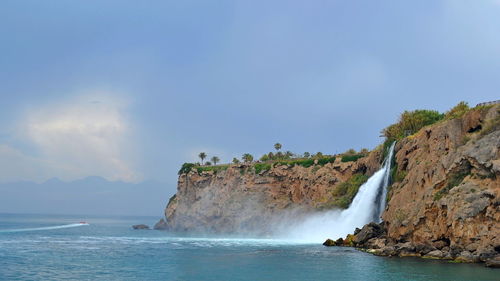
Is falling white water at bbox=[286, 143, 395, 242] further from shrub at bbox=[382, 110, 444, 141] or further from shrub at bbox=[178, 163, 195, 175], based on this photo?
shrub at bbox=[178, 163, 195, 175]

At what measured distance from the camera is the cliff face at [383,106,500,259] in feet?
128

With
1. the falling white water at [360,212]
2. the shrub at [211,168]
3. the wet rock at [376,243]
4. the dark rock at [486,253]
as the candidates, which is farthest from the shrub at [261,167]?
the dark rock at [486,253]

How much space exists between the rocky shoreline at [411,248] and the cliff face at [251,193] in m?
15.6

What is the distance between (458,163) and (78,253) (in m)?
40.6

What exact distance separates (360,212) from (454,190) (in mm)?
21424

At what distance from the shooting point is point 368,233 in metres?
53.0

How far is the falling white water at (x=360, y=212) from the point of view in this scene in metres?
60.2

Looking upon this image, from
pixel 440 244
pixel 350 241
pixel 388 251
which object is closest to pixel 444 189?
pixel 440 244

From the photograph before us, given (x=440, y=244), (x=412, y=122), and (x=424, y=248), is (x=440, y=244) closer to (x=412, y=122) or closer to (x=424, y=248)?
(x=424, y=248)

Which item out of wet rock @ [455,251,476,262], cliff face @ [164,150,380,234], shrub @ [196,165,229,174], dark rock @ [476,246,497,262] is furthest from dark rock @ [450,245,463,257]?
shrub @ [196,165,229,174]

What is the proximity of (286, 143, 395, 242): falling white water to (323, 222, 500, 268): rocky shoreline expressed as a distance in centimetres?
615

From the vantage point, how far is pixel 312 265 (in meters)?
39.5

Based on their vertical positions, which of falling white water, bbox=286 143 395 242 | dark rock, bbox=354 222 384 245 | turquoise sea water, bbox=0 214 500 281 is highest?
falling white water, bbox=286 143 395 242

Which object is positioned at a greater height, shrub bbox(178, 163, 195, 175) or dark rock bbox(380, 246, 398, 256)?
shrub bbox(178, 163, 195, 175)
